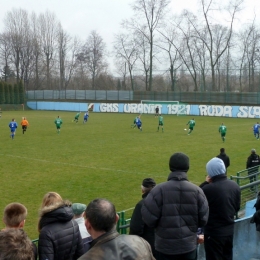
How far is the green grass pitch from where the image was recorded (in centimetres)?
1484

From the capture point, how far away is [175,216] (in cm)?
493

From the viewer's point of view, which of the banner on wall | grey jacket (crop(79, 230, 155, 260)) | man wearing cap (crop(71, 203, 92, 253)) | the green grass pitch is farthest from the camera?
the banner on wall

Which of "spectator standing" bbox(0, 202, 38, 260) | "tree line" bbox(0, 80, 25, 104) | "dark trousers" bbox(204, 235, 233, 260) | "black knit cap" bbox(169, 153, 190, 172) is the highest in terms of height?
"tree line" bbox(0, 80, 25, 104)

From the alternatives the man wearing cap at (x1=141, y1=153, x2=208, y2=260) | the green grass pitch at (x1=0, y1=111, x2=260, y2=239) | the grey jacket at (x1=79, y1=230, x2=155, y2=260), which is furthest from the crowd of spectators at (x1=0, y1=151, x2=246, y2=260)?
the green grass pitch at (x1=0, y1=111, x2=260, y2=239)

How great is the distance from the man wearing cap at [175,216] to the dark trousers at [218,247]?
771mm

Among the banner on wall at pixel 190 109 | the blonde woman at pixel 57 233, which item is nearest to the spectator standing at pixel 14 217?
the blonde woman at pixel 57 233

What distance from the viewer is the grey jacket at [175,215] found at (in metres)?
4.92

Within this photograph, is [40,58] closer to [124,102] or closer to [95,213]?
[124,102]

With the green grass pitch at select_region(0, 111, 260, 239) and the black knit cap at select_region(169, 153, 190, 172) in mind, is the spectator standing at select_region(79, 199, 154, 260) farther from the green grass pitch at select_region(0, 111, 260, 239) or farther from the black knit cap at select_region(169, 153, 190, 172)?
the green grass pitch at select_region(0, 111, 260, 239)

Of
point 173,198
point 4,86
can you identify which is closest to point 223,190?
point 173,198

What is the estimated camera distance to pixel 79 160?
2206cm

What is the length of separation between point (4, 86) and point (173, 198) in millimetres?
73091

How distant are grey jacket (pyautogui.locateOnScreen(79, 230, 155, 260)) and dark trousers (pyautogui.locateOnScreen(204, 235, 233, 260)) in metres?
2.68

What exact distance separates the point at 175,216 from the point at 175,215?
11mm
